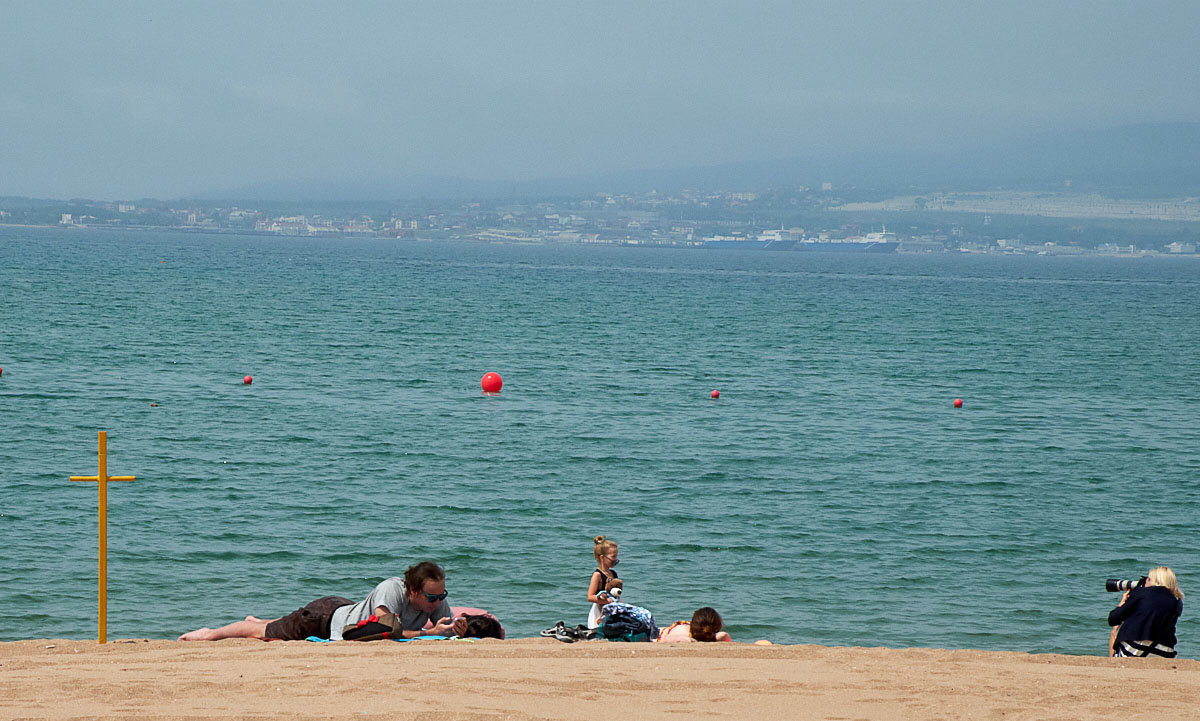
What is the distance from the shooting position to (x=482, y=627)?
10.9 m

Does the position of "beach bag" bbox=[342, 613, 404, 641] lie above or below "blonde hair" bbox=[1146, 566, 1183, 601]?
below

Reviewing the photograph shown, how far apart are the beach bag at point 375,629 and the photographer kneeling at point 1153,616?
236 inches

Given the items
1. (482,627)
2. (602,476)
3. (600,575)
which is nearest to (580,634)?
(600,575)

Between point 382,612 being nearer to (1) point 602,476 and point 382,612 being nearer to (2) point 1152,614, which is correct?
(2) point 1152,614

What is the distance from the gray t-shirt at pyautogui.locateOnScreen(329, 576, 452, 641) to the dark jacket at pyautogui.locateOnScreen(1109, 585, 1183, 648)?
19.2 ft

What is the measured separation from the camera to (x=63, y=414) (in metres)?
27.8

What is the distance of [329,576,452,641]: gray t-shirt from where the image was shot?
413 inches

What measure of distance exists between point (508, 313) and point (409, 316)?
286 inches

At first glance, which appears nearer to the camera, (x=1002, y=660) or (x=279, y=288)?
(x=1002, y=660)

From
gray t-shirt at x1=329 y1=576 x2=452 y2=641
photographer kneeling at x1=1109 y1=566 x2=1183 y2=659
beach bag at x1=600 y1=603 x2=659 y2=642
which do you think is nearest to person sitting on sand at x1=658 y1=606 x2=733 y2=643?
beach bag at x1=600 y1=603 x2=659 y2=642

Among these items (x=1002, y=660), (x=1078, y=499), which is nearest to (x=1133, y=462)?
(x=1078, y=499)

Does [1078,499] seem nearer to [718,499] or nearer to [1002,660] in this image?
[718,499]

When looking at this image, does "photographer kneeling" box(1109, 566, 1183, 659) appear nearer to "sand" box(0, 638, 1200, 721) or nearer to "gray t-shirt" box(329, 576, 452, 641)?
"sand" box(0, 638, 1200, 721)

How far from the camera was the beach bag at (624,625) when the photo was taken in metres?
10.9
